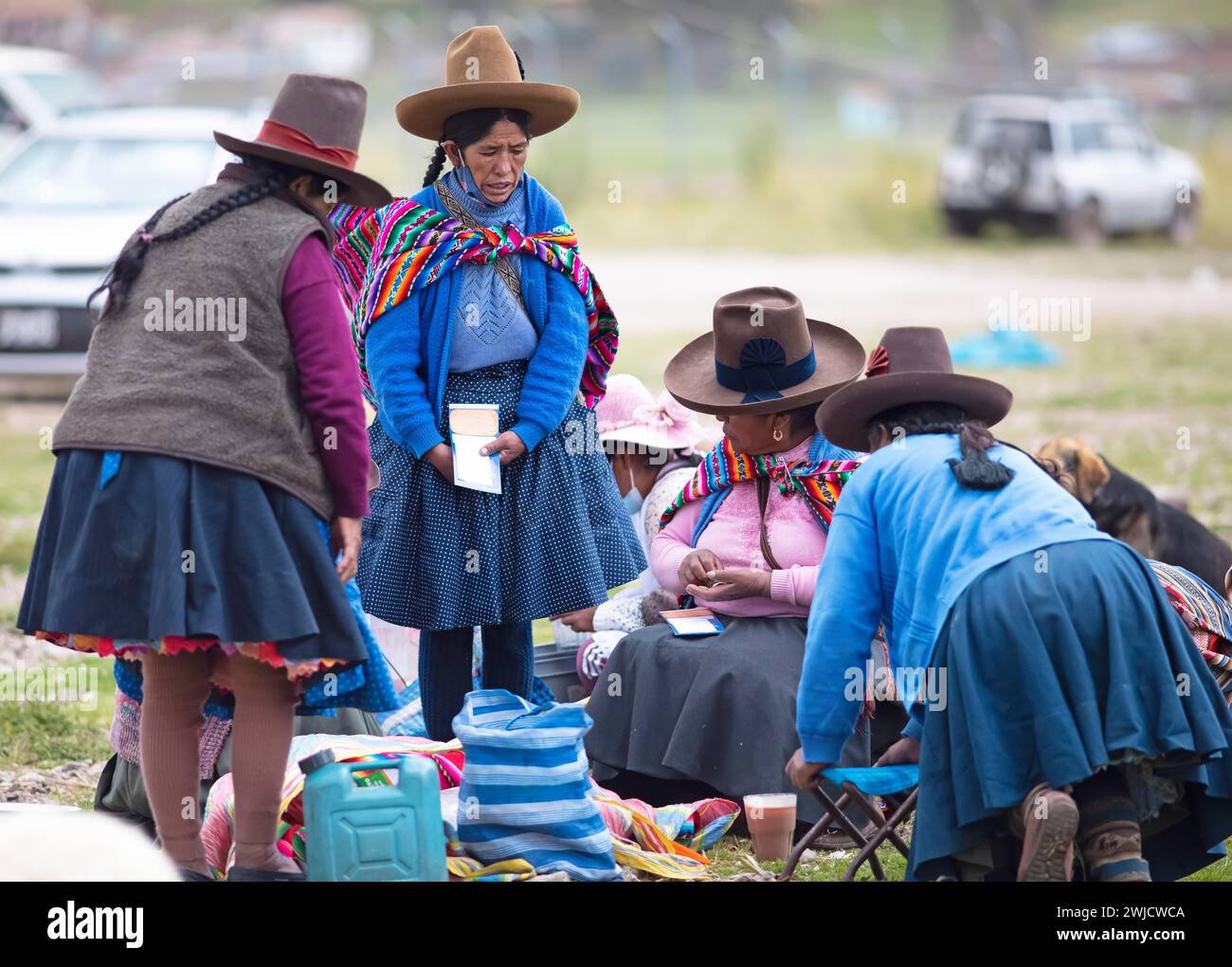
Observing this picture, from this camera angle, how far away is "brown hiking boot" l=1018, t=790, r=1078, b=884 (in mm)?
3432

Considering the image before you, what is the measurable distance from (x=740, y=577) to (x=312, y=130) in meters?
1.69

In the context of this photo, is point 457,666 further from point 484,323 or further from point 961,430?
point 961,430

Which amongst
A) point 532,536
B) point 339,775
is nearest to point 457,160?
point 532,536

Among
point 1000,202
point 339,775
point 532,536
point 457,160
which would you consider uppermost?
point 1000,202

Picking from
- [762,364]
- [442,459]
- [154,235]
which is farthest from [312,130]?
[762,364]

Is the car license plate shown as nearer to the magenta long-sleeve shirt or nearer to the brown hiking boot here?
the magenta long-sleeve shirt

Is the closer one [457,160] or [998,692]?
[998,692]

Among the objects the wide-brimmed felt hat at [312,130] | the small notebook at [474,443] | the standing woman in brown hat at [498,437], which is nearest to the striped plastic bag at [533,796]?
the standing woman in brown hat at [498,437]

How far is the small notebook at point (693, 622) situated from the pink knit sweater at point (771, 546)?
36mm

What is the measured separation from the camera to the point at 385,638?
215 inches

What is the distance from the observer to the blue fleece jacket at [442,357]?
4.53 metres

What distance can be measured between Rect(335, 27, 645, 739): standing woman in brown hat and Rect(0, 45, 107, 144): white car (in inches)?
433
